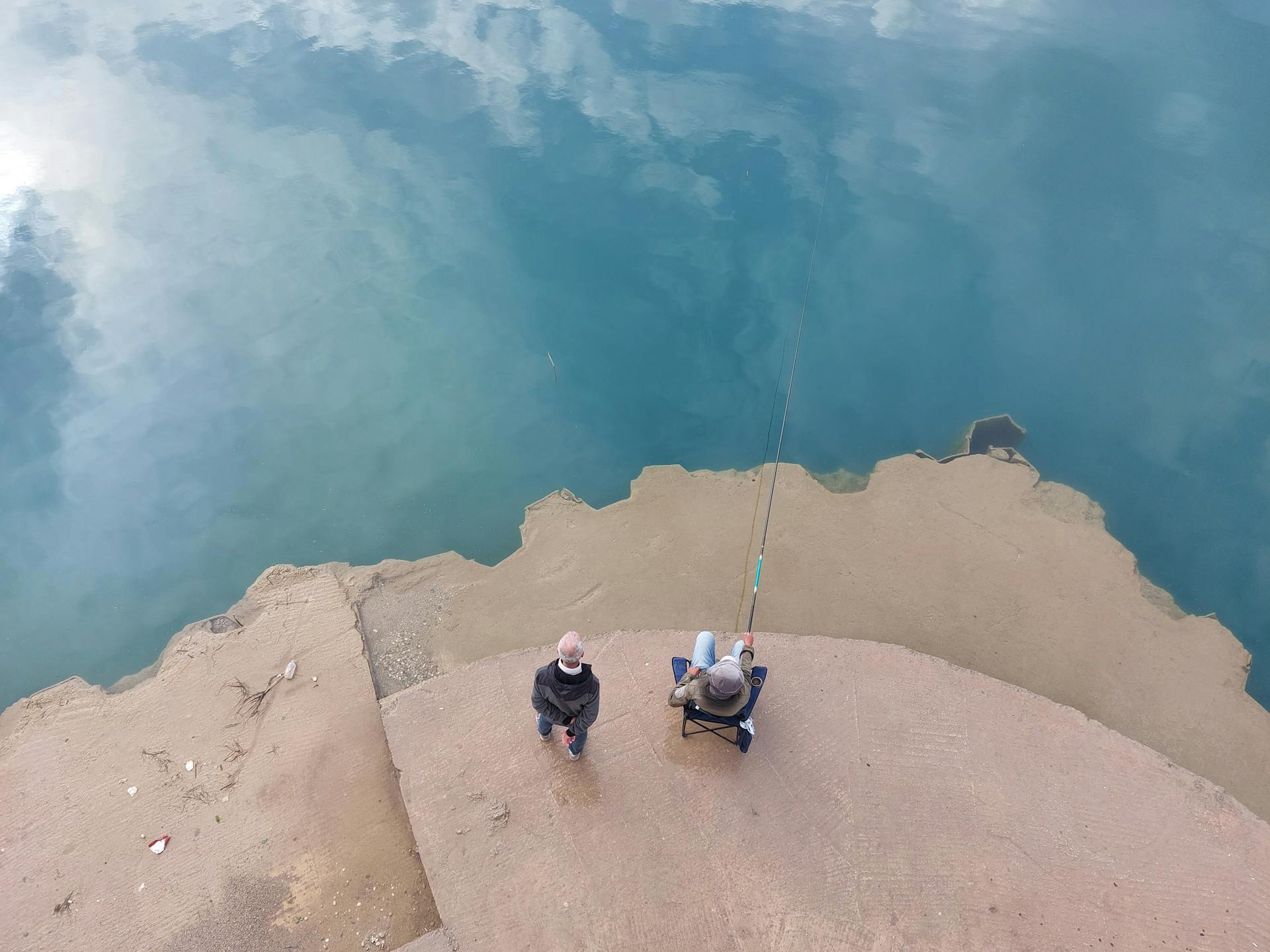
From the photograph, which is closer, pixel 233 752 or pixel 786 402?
pixel 233 752

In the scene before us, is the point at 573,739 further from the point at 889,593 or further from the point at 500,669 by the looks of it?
the point at 889,593

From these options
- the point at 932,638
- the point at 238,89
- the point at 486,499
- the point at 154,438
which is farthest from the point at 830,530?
the point at 238,89

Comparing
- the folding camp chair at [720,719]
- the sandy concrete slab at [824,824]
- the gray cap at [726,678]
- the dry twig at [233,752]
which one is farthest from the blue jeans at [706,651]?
the dry twig at [233,752]

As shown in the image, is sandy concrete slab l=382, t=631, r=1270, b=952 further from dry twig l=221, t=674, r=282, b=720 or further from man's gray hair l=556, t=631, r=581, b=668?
man's gray hair l=556, t=631, r=581, b=668

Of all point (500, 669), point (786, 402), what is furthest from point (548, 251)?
point (500, 669)

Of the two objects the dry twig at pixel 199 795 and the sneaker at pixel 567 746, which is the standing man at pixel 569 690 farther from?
the dry twig at pixel 199 795

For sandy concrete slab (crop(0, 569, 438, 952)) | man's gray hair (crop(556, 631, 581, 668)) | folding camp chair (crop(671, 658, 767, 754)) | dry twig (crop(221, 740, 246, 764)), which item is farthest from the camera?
dry twig (crop(221, 740, 246, 764))

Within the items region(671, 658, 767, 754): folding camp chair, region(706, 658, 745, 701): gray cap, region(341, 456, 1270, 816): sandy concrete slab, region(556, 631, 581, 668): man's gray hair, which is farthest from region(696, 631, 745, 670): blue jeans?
region(556, 631, 581, 668): man's gray hair
